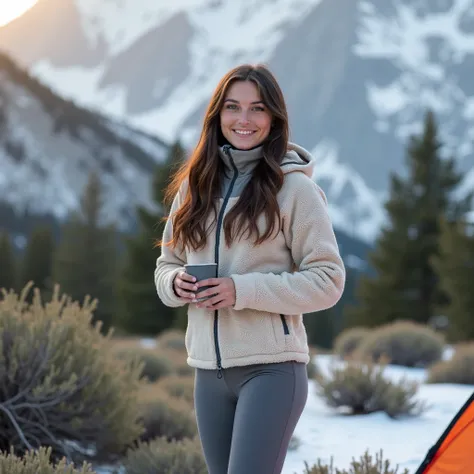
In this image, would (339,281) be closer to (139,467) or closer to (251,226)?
(251,226)

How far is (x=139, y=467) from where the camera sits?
414 cm

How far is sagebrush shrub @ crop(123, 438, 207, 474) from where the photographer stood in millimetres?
4090

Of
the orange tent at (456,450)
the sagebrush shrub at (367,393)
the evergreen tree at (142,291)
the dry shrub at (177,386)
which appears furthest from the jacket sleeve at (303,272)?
the evergreen tree at (142,291)

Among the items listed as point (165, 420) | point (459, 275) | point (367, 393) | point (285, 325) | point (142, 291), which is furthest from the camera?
point (142, 291)

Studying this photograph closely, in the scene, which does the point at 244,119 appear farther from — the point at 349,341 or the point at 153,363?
the point at 349,341

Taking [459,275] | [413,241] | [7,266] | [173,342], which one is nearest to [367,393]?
[173,342]

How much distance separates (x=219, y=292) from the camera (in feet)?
8.24

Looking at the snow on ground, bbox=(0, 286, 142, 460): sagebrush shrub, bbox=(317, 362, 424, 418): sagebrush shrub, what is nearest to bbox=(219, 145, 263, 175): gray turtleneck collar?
bbox=(0, 286, 142, 460): sagebrush shrub

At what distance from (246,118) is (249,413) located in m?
0.92

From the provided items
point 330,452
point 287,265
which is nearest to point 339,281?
point 287,265

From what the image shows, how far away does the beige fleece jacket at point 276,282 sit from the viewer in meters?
Result: 2.53

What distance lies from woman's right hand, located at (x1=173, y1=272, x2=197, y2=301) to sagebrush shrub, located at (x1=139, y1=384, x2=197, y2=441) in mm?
2865

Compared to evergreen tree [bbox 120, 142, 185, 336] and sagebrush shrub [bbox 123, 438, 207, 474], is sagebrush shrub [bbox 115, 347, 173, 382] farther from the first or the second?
evergreen tree [bbox 120, 142, 185, 336]

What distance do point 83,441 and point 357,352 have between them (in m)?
7.42
